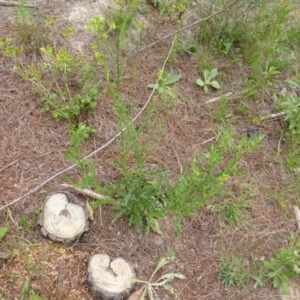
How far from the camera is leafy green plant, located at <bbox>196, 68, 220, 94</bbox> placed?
308cm

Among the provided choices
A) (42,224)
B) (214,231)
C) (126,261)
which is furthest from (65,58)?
(214,231)

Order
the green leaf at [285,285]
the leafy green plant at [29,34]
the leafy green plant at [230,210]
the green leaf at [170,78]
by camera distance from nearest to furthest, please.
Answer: the green leaf at [285,285], the leafy green plant at [230,210], the leafy green plant at [29,34], the green leaf at [170,78]

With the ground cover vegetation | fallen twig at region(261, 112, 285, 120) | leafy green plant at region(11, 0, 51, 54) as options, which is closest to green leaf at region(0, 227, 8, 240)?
the ground cover vegetation

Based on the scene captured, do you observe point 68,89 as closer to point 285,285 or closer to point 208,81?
point 208,81

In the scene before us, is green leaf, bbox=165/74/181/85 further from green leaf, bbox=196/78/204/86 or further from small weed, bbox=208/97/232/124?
small weed, bbox=208/97/232/124

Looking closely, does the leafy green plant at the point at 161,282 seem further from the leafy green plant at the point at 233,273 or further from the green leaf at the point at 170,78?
the green leaf at the point at 170,78

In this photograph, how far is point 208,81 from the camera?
3.10 meters

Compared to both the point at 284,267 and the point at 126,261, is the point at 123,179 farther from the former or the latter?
the point at 284,267

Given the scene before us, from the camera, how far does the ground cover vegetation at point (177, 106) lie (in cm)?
219

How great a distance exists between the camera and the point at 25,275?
2070 millimetres

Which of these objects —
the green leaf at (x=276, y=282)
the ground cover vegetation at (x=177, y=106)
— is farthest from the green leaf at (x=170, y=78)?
the green leaf at (x=276, y=282)

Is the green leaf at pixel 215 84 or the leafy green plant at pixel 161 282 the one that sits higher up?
the green leaf at pixel 215 84

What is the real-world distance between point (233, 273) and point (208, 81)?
152 centimetres

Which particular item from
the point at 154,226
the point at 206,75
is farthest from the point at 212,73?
the point at 154,226
